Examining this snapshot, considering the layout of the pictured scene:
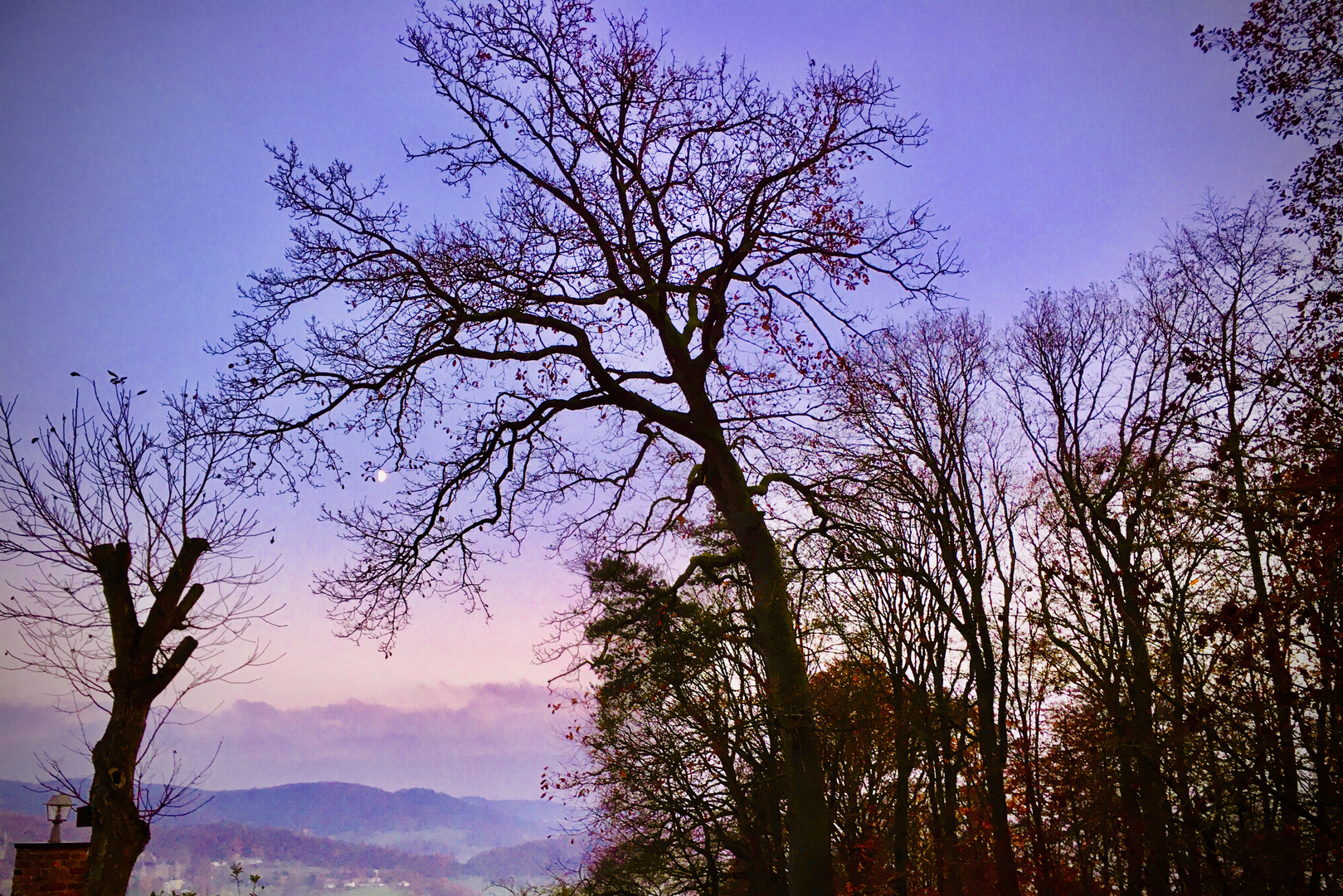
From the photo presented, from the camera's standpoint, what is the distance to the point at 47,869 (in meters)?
8.78

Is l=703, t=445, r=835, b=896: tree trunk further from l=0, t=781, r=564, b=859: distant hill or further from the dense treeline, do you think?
l=0, t=781, r=564, b=859: distant hill

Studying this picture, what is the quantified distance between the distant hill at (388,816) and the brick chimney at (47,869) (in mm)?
45881

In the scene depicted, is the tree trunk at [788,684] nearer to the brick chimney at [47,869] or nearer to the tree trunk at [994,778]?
the tree trunk at [994,778]

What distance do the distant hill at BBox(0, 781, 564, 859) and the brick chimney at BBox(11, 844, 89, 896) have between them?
151 ft

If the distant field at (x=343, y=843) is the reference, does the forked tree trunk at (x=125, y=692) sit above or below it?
above

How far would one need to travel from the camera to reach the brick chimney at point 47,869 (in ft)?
28.3

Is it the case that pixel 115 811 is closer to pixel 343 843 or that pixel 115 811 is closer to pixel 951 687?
pixel 951 687

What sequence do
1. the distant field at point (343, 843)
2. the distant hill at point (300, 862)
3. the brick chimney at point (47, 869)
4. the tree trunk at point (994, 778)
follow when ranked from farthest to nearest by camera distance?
the distant field at point (343, 843) → the tree trunk at point (994, 778) → the distant hill at point (300, 862) → the brick chimney at point (47, 869)

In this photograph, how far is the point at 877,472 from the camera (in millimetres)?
12047

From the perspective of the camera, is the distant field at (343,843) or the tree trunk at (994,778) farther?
the distant field at (343,843)

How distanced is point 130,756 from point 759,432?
24.0 ft

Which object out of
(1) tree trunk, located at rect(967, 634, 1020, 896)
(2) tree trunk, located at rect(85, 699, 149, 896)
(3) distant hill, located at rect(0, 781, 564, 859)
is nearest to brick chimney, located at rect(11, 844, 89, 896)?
(2) tree trunk, located at rect(85, 699, 149, 896)

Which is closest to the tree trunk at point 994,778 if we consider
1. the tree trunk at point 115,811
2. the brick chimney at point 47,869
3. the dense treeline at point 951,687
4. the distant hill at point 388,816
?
the dense treeline at point 951,687

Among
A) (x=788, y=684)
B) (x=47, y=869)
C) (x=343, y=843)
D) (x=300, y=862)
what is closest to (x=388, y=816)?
(x=343, y=843)
